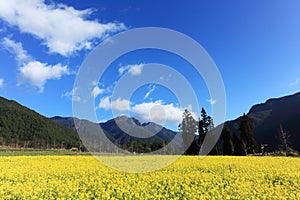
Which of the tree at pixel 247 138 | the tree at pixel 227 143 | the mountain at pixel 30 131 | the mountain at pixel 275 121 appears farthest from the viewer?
the mountain at pixel 30 131

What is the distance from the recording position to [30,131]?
133250 millimetres

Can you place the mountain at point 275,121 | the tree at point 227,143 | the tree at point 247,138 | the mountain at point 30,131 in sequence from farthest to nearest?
the mountain at point 30,131, the mountain at point 275,121, the tree at point 227,143, the tree at point 247,138

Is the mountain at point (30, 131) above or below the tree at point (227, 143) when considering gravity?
above

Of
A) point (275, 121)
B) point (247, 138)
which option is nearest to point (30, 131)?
point (247, 138)

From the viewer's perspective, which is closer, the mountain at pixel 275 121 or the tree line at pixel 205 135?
the tree line at pixel 205 135

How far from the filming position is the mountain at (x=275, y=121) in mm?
110375

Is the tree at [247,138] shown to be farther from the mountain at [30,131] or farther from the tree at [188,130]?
the mountain at [30,131]

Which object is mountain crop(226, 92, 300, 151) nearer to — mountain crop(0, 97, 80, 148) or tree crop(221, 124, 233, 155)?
tree crop(221, 124, 233, 155)

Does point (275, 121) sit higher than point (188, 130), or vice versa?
point (275, 121)

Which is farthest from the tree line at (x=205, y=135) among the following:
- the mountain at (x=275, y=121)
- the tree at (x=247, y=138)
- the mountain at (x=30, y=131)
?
the mountain at (x=30, y=131)

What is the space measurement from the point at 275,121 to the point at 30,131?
4865 inches

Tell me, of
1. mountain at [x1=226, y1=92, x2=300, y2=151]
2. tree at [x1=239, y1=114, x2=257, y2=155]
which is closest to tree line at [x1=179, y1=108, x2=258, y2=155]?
tree at [x1=239, y1=114, x2=257, y2=155]

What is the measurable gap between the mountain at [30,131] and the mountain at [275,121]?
8229cm

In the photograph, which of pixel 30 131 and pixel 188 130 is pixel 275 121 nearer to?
pixel 188 130
